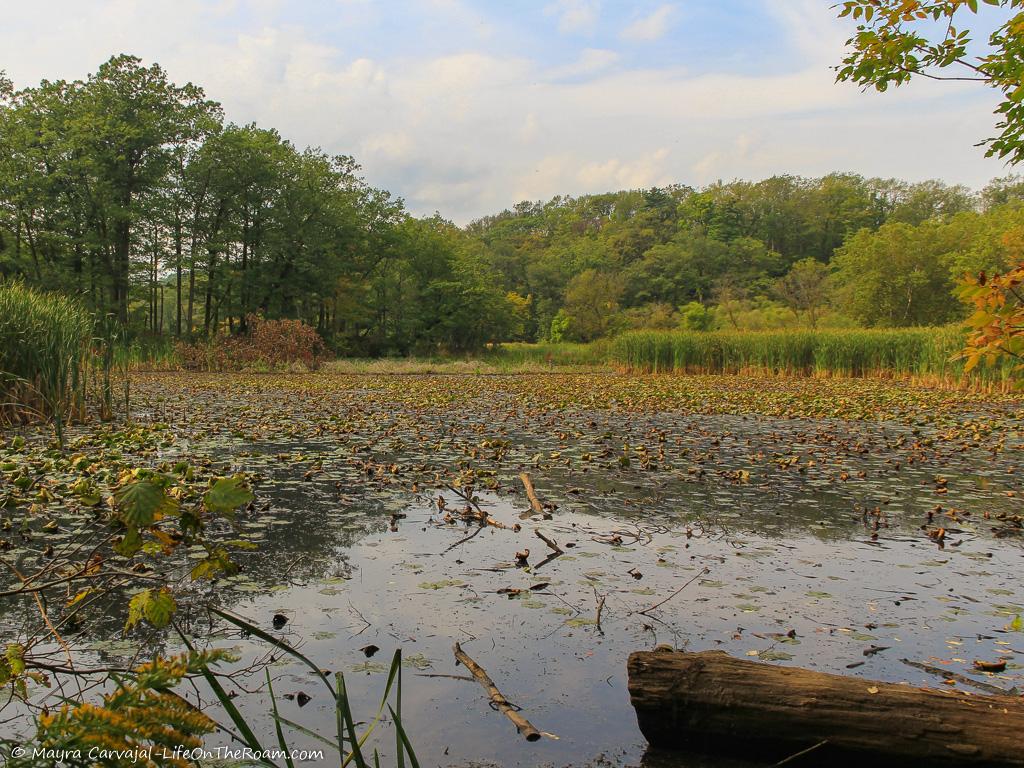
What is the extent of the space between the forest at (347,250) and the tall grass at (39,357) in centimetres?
1596

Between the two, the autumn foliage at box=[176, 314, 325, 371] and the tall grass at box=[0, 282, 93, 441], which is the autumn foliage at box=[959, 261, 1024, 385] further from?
the autumn foliage at box=[176, 314, 325, 371]

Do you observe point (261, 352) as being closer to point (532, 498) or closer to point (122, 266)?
point (122, 266)

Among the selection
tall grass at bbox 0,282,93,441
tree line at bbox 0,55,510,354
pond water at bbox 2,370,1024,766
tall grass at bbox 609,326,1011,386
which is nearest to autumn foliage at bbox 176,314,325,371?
tree line at bbox 0,55,510,354

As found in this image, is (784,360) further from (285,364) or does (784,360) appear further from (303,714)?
(303,714)

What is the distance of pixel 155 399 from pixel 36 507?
335 inches

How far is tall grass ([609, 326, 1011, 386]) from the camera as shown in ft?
62.4

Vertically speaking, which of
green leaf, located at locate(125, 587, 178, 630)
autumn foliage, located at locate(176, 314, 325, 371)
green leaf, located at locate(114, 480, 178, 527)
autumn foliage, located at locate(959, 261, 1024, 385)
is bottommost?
autumn foliage, located at locate(176, 314, 325, 371)

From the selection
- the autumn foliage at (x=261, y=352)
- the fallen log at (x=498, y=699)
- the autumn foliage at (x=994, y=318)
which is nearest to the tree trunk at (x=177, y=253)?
the autumn foliage at (x=261, y=352)

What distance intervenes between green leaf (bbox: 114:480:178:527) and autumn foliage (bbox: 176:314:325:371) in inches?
925

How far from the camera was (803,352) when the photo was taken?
2234 centimetres

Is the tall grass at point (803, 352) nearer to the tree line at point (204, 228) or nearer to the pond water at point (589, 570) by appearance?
the pond water at point (589, 570)

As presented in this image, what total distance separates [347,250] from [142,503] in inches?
1509

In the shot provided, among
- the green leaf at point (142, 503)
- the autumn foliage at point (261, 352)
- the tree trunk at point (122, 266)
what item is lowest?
the autumn foliage at point (261, 352)

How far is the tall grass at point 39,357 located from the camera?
27.0ft
